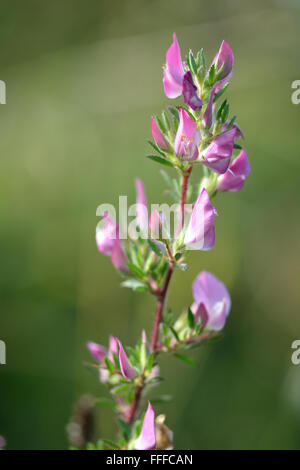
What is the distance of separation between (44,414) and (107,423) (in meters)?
0.29

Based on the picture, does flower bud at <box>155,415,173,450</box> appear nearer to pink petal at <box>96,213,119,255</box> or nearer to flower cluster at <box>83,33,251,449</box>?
flower cluster at <box>83,33,251,449</box>

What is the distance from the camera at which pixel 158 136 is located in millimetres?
924

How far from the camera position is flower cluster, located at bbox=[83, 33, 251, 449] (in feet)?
2.89

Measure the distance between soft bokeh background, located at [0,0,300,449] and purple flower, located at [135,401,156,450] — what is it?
4.31 feet

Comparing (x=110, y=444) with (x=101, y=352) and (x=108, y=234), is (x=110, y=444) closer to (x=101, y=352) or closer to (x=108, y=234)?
(x=101, y=352)

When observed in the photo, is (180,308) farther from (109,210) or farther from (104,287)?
(109,210)

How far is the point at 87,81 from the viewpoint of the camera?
115 inches

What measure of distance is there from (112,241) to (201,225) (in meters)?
0.24

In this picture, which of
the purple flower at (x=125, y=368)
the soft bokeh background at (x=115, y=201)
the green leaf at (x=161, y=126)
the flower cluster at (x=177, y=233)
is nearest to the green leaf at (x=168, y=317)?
the flower cluster at (x=177, y=233)

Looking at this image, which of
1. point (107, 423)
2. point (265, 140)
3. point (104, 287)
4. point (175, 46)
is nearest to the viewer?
point (175, 46)

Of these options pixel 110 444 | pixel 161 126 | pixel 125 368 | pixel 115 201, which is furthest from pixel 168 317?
pixel 115 201

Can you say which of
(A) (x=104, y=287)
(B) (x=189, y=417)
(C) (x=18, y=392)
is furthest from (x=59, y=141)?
(B) (x=189, y=417)

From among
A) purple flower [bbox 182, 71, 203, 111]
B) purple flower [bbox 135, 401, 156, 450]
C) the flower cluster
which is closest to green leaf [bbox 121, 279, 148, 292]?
the flower cluster

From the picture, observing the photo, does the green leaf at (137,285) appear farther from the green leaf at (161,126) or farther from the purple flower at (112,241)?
the green leaf at (161,126)
